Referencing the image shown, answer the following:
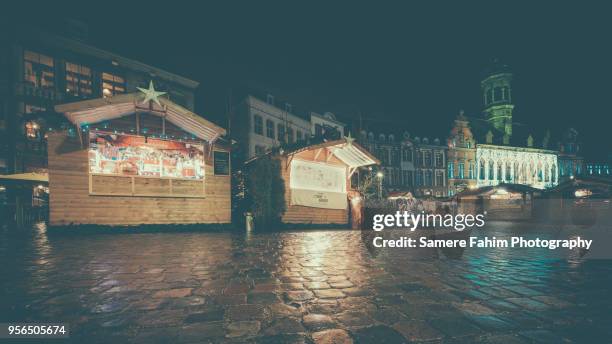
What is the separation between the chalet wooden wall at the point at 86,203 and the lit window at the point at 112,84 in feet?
47.2

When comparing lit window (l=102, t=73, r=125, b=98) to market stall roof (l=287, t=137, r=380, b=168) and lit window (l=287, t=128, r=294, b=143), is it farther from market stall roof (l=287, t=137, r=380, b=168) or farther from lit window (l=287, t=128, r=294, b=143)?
market stall roof (l=287, t=137, r=380, b=168)

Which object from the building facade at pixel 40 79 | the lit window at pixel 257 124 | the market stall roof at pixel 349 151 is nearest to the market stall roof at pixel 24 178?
the building facade at pixel 40 79

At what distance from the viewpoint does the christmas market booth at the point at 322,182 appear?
15.4 metres

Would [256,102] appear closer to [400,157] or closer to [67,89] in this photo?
[67,89]

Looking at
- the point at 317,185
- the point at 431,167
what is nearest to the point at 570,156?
the point at 431,167

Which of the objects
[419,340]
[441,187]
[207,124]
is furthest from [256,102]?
[441,187]

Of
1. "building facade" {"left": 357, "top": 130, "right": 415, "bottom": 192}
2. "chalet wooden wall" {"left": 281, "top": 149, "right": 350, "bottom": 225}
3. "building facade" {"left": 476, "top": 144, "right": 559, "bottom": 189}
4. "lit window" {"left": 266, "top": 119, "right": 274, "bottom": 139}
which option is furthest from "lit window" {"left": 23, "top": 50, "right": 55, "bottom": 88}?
"building facade" {"left": 476, "top": 144, "right": 559, "bottom": 189}

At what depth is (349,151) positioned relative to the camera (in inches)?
643

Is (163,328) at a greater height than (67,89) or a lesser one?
lesser

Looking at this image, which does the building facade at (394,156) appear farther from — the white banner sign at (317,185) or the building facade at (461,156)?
the white banner sign at (317,185)

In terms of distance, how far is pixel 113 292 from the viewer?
407 centimetres

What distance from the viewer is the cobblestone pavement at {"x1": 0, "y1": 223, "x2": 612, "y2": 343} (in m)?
2.89

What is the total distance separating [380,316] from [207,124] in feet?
35.4

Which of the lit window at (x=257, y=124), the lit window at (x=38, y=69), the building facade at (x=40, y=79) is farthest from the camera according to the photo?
the lit window at (x=257, y=124)
